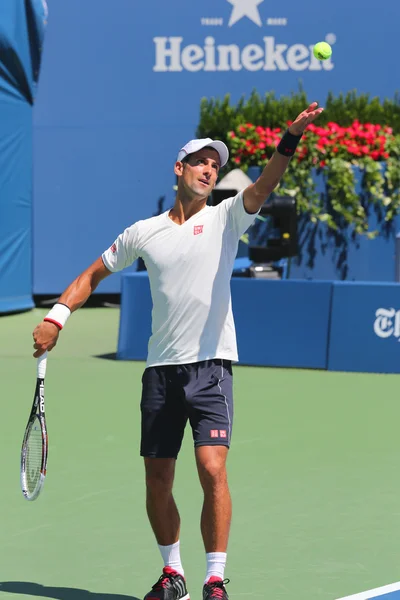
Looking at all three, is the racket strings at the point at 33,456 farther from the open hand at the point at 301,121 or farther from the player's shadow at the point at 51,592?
the open hand at the point at 301,121

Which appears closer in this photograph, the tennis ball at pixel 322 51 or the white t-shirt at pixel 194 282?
the white t-shirt at pixel 194 282

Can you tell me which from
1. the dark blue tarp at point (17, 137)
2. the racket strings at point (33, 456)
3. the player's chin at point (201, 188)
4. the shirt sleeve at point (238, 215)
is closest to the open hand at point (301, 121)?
the shirt sleeve at point (238, 215)

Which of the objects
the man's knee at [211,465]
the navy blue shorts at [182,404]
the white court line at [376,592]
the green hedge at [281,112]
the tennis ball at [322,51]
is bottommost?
the white court line at [376,592]

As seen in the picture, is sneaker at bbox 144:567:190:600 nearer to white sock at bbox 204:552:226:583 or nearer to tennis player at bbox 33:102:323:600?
tennis player at bbox 33:102:323:600

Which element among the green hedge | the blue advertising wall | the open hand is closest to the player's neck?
the open hand

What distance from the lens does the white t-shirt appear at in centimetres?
570

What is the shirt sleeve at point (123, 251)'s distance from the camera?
587 centimetres

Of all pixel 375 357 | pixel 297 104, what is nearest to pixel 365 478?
pixel 375 357

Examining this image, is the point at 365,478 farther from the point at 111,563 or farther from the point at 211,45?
the point at 211,45

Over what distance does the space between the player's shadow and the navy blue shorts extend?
0.69 m

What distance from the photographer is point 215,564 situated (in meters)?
5.44

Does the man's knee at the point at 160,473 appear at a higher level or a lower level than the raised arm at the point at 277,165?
lower

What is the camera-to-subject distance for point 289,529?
685cm

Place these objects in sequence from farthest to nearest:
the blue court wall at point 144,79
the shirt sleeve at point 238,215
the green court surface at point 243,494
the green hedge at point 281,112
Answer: the blue court wall at point 144,79 < the green hedge at point 281,112 < the green court surface at point 243,494 < the shirt sleeve at point 238,215
